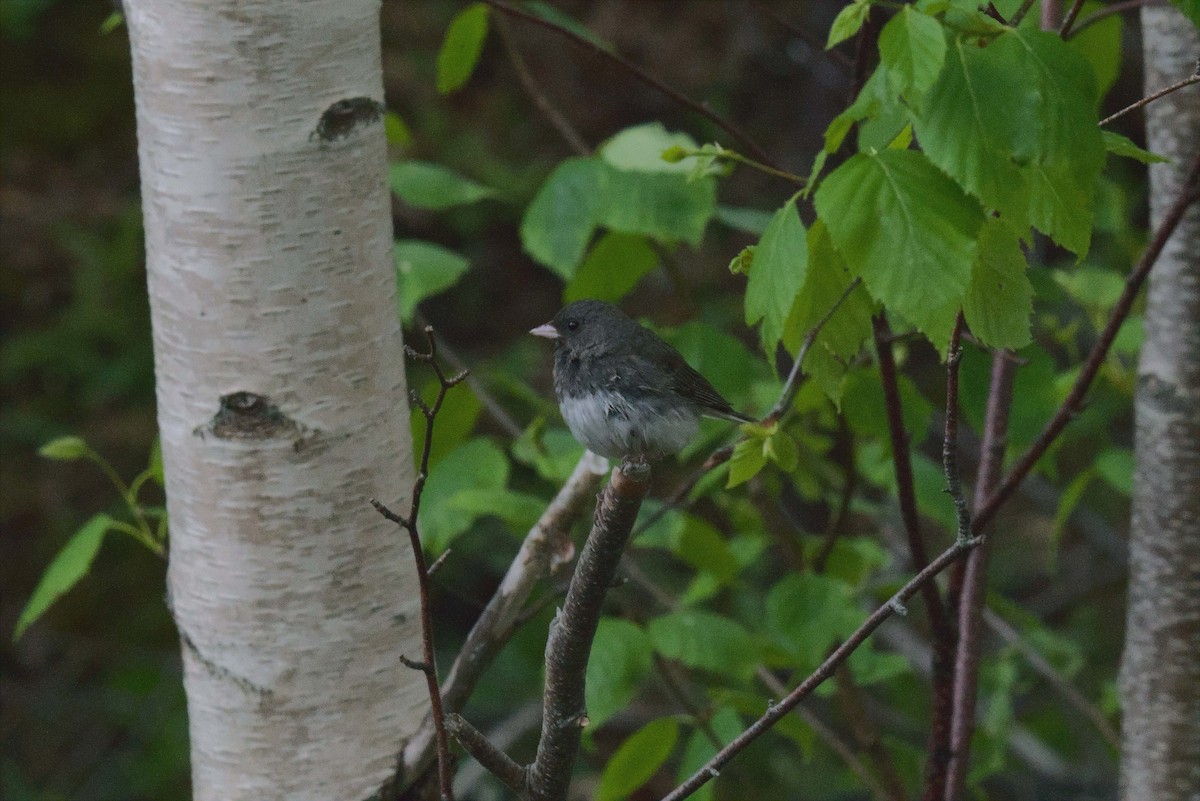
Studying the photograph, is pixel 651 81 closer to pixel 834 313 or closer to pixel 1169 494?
pixel 834 313

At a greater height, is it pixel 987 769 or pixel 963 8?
pixel 963 8

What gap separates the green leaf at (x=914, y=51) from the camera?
A: 95 cm

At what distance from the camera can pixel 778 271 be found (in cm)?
117

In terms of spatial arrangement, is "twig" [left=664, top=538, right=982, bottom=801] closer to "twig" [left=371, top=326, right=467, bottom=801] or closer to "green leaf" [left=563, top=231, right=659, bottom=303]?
"twig" [left=371, top=326, right=467, bottom=801]

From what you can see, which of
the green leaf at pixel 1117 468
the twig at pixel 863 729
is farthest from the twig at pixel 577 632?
the green leaf at pixel 1117 468

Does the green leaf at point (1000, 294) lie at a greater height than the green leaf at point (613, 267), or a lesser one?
greater

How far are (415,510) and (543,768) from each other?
33 cm

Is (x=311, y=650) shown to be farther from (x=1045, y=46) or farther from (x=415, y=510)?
(x=1045, y=46)

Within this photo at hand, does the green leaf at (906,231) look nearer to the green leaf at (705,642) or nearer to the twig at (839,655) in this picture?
the twig at (839,655)

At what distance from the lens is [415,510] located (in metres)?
0.99

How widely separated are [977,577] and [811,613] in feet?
1.24

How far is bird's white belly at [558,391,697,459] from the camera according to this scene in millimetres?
1614

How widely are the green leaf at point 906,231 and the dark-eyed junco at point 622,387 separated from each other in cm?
56

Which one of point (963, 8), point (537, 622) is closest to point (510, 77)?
point (537, 622)
